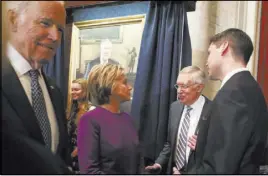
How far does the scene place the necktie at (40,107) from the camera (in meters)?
0.92

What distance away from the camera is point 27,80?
921 mm

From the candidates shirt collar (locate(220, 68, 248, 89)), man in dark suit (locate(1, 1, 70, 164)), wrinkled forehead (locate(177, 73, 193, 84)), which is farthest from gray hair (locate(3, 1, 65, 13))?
shirt collar (locate(220, 68, 248, 89))

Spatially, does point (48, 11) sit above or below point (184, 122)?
above

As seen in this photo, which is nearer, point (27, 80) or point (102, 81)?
point (27, 80)

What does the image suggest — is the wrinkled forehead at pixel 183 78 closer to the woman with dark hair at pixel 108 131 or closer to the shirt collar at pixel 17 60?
the woman with dark hair at pixel 108 131

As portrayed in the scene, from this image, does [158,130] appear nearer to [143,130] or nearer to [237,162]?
[143,130]

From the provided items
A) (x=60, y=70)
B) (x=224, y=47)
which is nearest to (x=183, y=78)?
(x=224, y=47)

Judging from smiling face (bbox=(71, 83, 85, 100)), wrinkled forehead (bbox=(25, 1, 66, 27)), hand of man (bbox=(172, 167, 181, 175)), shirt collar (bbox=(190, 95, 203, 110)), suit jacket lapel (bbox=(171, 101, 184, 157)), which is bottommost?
hand of man (bbox=(172, 167, 181, 175))

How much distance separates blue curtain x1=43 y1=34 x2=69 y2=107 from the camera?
39.0 inches

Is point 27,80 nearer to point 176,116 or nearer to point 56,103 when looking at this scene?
point 56,103

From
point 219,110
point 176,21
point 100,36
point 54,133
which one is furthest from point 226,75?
point 54,133

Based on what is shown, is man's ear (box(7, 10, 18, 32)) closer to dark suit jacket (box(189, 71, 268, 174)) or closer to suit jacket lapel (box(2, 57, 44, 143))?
suit jacket lapel (box(2, 57, 44, 143))

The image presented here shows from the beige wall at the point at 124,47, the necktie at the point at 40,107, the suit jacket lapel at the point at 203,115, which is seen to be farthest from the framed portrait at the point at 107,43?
the suit jacket lapel at the point at 203,115

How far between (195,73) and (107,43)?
285 millimetres
